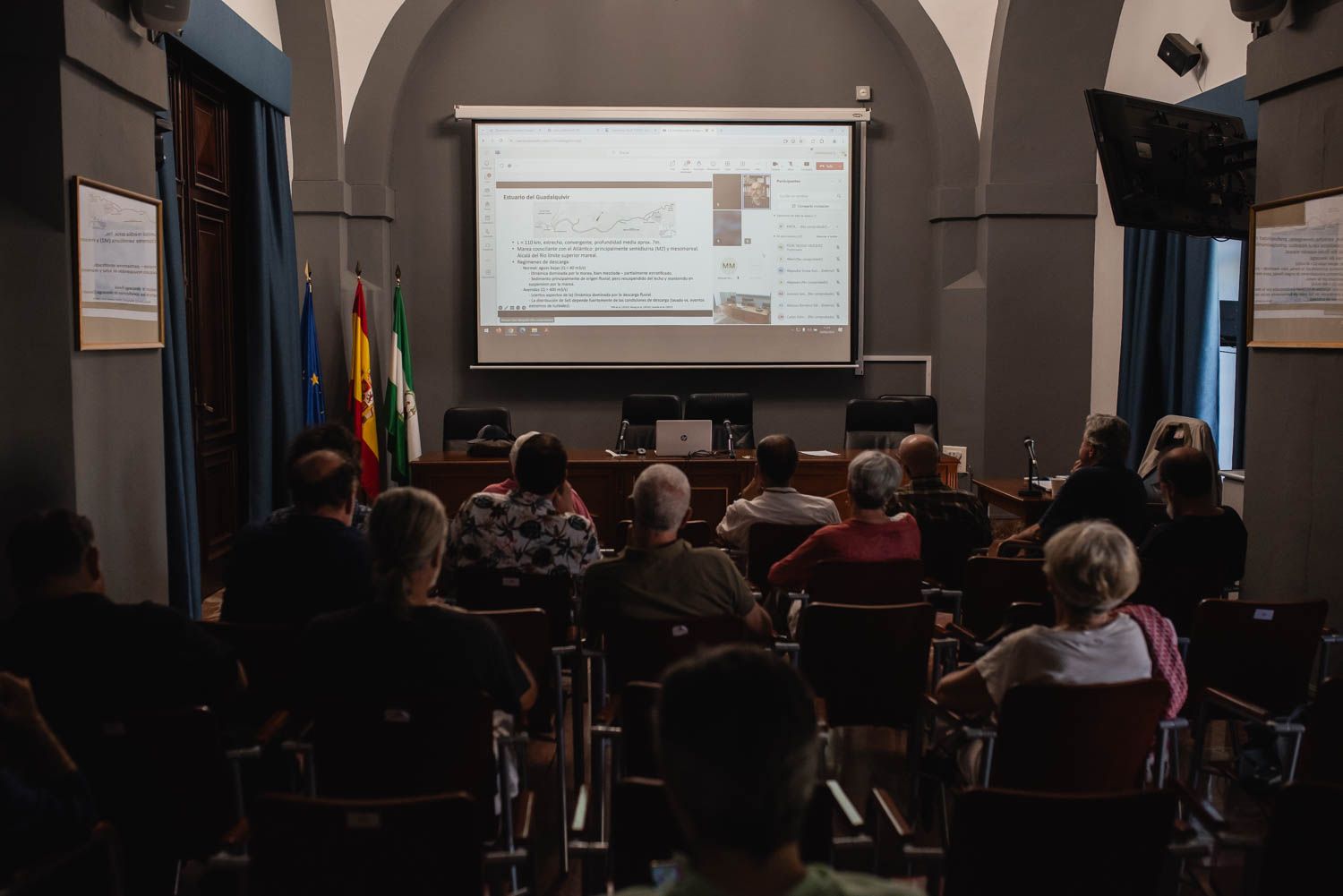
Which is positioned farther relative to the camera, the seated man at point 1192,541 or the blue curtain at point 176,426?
the blue curtain at point 176,426

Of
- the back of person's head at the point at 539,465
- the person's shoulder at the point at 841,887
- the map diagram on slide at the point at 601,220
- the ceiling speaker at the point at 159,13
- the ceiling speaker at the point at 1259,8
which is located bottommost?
the person's shoulder at the point at 841,887

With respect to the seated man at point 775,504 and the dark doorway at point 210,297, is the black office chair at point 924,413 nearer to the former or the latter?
the seated man at point 775,504

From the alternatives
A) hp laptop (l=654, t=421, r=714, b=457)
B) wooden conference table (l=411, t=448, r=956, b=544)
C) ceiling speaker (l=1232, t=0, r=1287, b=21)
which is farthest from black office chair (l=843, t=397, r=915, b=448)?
ceiling speaker (l=1232, t=0, r=1287, b=21)

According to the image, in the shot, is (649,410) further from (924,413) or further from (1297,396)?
(1297,396)

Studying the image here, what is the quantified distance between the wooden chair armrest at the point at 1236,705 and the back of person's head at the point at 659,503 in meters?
1.40

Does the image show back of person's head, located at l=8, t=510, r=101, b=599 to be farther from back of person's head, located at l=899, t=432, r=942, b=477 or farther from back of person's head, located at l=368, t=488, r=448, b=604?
back of person's head, located at l=899, t=432, r=942, b=477

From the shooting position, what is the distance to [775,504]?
4203 millimetres

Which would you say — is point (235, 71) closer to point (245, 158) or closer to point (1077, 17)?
point (245, 158)

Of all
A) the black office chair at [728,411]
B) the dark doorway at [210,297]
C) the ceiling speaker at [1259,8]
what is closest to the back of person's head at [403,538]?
the ceiling speaker at [1259,8]

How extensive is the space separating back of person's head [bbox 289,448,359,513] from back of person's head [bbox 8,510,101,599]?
2.55ft

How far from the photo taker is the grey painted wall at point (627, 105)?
25.9 feet

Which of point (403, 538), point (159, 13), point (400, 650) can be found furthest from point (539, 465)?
point (159, 13)

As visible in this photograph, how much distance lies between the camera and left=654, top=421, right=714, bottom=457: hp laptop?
6457 mm

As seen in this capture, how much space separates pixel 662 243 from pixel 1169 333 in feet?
10.9
